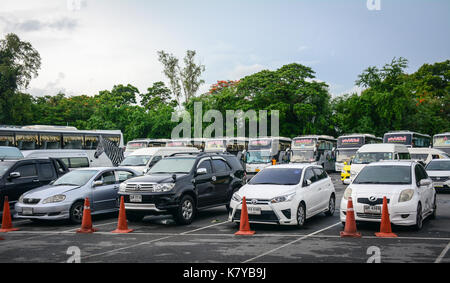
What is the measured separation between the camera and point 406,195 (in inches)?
381

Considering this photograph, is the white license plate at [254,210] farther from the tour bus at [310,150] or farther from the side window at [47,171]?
the tour bus at [310,150]

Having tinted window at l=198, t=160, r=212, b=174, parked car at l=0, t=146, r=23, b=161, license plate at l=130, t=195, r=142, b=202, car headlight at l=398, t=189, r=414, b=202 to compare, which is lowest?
license plate at l=130, t=195, r=142, b=202

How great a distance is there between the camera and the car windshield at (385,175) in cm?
1038

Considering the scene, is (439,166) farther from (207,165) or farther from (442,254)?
(442,254)

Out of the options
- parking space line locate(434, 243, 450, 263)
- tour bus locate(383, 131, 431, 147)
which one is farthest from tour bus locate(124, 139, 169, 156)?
parking space line locate(434, 243, 450, 263)

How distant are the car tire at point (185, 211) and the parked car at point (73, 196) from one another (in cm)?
281

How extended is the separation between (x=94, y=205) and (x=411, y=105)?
42651 millimetres

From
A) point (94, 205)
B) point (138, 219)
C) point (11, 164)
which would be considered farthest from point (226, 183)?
point (11, 164)

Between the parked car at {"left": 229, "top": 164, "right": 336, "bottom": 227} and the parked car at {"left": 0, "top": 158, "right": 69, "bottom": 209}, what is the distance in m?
7.04

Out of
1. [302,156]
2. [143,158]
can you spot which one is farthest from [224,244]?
[302,156]

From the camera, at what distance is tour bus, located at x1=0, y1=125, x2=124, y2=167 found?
26172 mm

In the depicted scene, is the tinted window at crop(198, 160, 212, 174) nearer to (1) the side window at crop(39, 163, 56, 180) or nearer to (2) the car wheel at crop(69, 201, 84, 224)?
(2) the car wheel at crop(69, 201, 84, 224)

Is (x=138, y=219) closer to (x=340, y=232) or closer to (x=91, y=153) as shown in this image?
(x=340, y=232)
